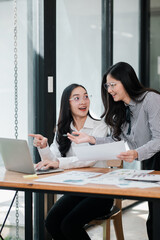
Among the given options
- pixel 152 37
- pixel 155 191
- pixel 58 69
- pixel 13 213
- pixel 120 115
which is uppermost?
pixel 152 37

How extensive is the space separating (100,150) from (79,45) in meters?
1.82

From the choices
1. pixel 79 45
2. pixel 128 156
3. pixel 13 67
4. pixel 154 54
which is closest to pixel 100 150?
pixel 128 156

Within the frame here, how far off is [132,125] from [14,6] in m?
1.22

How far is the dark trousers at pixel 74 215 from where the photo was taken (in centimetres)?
262

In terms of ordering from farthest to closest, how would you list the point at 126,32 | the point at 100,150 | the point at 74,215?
the point at 126,32 < the point at 74,215 < the point at 100,150

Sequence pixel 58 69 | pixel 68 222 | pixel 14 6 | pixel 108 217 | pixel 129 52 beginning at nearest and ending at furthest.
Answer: pixel 68 222 → pixel 108 217 → pixel 14 6 → pixel 58 69 → pixel 129 52

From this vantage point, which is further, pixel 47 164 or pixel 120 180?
pixel 47 164

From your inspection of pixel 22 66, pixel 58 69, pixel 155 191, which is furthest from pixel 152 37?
pixel 155 191

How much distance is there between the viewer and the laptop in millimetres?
2504

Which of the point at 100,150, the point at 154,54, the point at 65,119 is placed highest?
the point at 154,54

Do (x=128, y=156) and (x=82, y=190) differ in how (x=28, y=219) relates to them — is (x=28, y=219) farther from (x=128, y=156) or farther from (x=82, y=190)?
(x=128, y=156)

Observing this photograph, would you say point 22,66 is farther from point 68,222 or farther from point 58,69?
point 68,222

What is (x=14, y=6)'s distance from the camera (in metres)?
3.29

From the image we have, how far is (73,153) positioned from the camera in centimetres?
309
